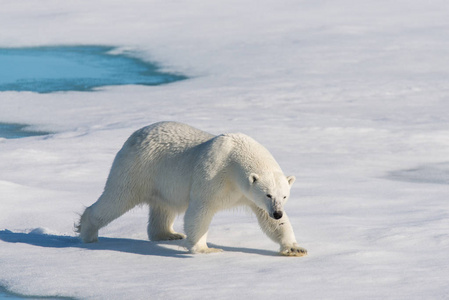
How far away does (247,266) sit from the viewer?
13.0 ft

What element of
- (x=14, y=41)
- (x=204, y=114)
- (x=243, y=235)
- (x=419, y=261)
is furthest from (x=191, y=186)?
(x=14, y=41)

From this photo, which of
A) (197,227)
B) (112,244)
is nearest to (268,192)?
(197,227)

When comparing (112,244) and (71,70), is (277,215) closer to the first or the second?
(112,244)

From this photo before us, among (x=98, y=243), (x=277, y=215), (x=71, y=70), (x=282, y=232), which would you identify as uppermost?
(x=277, y=215)

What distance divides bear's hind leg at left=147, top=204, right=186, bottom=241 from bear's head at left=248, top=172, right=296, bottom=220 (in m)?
0.87

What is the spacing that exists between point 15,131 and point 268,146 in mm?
3611

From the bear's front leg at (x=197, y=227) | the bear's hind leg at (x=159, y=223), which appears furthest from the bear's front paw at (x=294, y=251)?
the bear's hind leg at (x=159, y=223)

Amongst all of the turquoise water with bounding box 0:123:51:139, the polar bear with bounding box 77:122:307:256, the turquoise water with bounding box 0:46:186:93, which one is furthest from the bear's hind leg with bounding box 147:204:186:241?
the turquoise water with bounding box 0:46:186:93

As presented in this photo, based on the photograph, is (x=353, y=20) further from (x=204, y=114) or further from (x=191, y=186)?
(x=191, y=186)

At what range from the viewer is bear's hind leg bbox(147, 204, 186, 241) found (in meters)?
4.75

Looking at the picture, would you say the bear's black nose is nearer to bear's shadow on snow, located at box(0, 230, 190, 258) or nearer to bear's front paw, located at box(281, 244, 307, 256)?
bear's front paw, located at box(281, 244, 307, 256)

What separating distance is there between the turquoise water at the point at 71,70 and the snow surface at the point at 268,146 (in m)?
0.58

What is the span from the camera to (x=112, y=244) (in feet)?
15.2

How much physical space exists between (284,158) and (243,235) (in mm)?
3426
